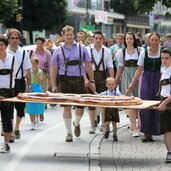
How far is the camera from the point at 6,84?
997 centimetres

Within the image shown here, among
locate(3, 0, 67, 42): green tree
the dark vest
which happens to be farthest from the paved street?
locate(3, 0, 67, 42): green tree

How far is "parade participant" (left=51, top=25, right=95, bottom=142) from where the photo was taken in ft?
36.7

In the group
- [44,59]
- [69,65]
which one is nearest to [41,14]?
[44,59]

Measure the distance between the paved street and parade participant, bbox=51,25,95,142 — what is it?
589 millimetres

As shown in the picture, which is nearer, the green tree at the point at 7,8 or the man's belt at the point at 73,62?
the man's belt at the point at 73,62

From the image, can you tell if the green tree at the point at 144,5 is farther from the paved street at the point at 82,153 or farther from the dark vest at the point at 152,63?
the dark vest at the point at 152,63

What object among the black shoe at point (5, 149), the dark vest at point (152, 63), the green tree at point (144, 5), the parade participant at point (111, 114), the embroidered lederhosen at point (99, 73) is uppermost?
the green tree at point (144, 5)

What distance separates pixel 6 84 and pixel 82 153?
1556 millimetres

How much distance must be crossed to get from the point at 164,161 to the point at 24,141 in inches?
118

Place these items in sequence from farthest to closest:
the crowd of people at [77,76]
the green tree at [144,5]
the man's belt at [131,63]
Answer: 1. the green tree at [144,5]
2. the man's belt at [131,63]
3. the crowd of people at [77,76]

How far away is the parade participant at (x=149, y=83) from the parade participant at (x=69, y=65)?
0.93 meters

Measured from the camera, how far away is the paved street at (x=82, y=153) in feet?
29.8

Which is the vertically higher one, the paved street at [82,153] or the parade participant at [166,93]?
the parade participant at [166,93]

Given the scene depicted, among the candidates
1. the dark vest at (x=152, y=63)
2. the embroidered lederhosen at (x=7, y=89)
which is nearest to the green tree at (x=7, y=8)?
the dark vest at (x=152, y=63)
